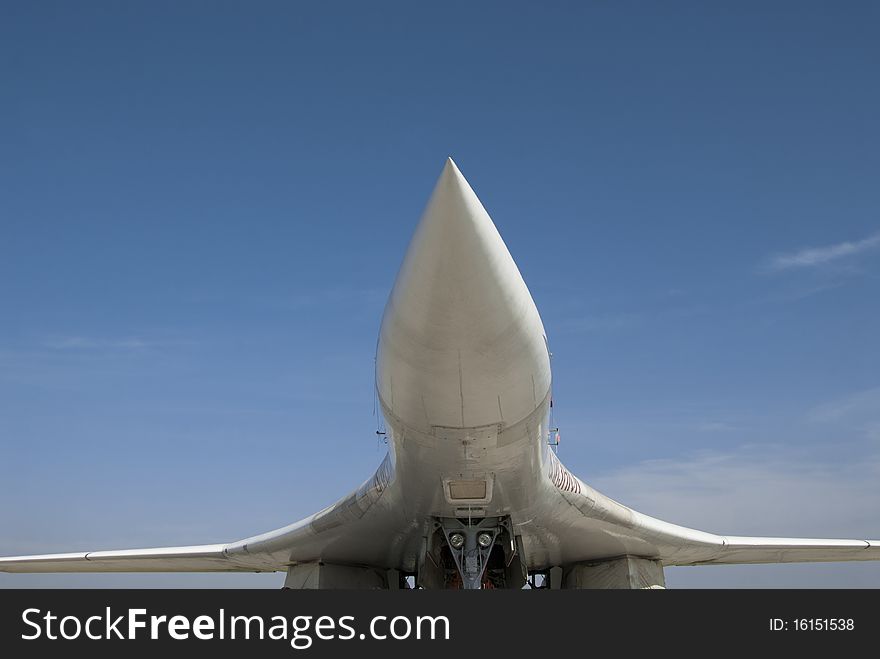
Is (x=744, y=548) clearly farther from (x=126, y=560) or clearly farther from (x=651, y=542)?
(x=126, y=560)

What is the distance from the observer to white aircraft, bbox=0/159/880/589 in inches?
210

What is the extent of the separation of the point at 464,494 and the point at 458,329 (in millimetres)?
2483

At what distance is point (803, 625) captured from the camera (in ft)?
14.5

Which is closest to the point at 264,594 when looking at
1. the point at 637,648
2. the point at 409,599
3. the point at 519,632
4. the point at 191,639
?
the point at 191,639

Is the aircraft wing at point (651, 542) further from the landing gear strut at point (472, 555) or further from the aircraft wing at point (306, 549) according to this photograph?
the aircraft wing at point (306, 549)

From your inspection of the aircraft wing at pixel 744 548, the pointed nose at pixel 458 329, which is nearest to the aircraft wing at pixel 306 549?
the pointed nose at pixel 458 329

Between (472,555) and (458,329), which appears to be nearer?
(458,329)

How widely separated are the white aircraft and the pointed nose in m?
0.01

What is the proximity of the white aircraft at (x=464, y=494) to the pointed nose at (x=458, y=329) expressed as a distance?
11mm

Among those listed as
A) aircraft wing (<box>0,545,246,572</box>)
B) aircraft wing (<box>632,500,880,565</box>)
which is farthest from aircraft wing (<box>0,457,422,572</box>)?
aircraft wing (<box>632,500,880,565</box>)

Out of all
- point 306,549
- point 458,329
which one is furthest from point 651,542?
point 458,329

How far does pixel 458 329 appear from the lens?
540 centimetres

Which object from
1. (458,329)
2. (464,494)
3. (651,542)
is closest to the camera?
(458,329)

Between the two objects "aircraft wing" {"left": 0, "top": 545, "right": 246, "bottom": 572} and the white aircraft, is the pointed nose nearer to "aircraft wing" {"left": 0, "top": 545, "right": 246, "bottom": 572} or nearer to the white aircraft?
the white aircraft
